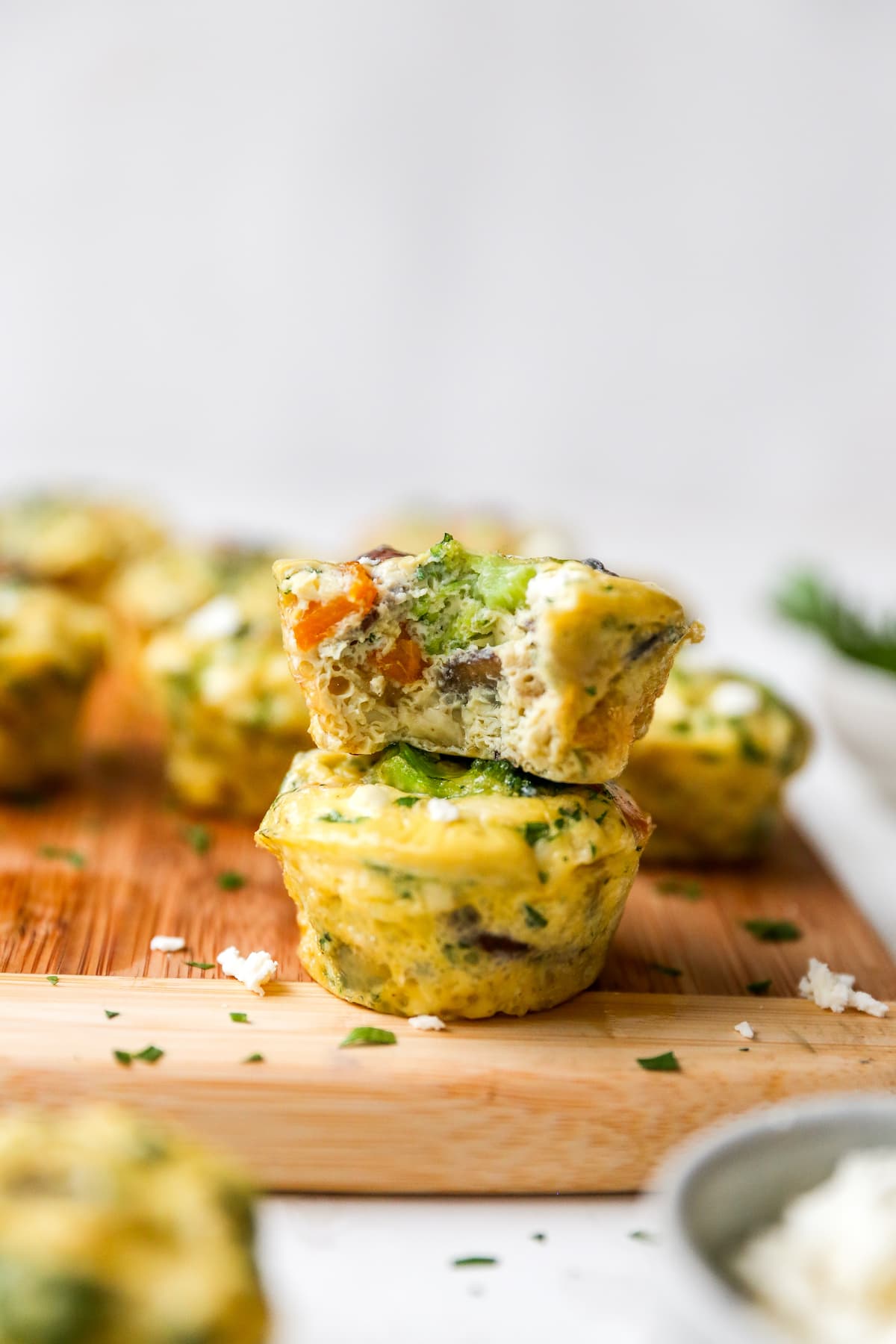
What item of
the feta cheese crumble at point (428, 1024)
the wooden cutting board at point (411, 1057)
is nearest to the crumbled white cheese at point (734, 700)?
the wooden cutting board at point (411, 1057)

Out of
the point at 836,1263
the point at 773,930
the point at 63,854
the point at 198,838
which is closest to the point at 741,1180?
the point at 836,1263

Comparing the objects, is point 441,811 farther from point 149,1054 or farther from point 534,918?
point 149,1054

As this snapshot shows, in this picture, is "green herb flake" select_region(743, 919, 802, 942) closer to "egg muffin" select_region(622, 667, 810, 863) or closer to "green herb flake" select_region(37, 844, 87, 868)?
"egg muffin" select_region(622, 667, 810, 863)

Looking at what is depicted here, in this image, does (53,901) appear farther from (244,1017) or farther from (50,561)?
(50,561)

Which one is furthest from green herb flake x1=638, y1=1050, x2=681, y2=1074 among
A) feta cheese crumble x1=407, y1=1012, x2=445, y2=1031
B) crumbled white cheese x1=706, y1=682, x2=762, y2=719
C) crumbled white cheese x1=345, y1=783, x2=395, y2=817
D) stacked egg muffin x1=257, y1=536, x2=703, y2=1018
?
crumbled white cheese x1=706, y1=682, x2=762, y2=719

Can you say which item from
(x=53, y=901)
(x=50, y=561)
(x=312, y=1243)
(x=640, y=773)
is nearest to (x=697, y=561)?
(x=50, y=561)

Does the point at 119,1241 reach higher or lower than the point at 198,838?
higher
